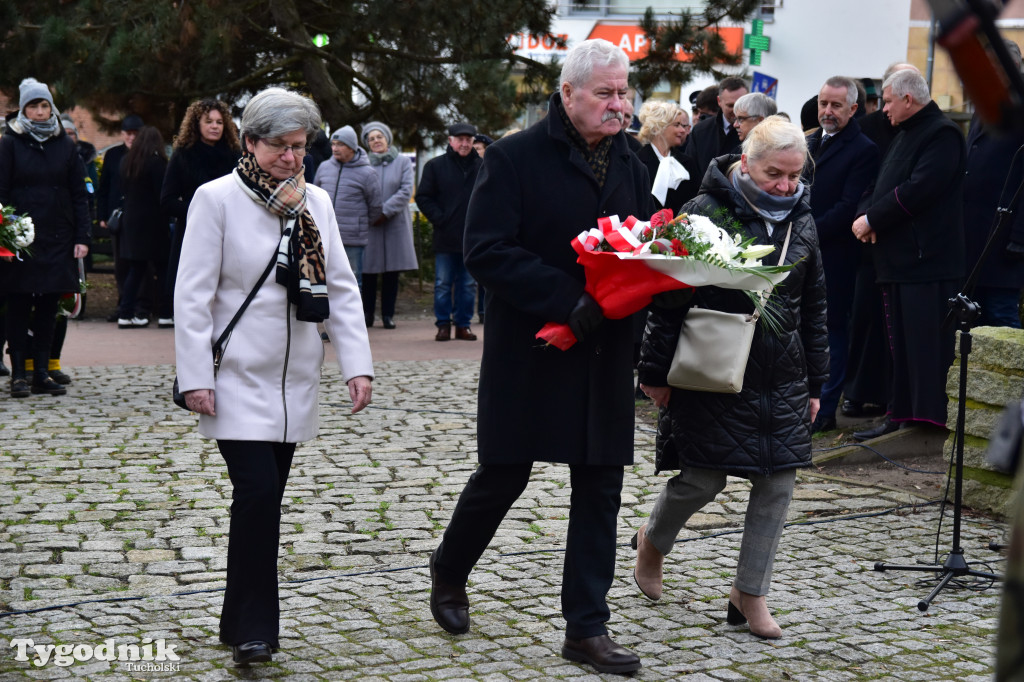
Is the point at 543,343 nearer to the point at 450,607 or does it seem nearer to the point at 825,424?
the point at 450,607

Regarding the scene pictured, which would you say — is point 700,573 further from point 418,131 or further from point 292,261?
point 418,131

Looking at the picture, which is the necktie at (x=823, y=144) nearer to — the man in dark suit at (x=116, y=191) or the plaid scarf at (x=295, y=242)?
the plaid scarf at (x=295, y=242)

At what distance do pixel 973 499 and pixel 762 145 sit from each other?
2.79 meters

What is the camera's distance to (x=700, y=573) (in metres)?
5.52

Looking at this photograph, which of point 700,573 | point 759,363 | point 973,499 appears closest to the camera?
point 759,363

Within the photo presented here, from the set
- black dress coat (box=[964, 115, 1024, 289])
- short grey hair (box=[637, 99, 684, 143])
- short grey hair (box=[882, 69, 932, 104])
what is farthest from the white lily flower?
short grey hair (box=[637, 99, 684, 143])

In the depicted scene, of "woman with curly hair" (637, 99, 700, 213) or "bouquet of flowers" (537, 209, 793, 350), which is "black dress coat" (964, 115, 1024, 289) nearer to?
"woman with curly hair" (637, 99, 700, 213)

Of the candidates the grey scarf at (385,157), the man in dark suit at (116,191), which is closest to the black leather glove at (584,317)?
the grey scarf at (385,157)

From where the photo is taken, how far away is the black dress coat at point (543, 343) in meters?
4.46

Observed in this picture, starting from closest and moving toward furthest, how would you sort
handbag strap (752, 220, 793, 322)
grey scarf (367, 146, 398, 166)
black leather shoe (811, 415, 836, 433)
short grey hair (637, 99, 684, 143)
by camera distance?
handbag strap (752, 220, 793, 322) < black leather shoe (811, 415, 836, 433) < short grey hair (637, 99, 684, 143) < grey scarf (367, 146, 398, 166)

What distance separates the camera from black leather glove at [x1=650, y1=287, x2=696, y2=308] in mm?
4512

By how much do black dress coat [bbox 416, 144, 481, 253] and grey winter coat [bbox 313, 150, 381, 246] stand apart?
0.69 metres

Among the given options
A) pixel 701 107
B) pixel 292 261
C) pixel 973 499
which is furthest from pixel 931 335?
pixel 292 261

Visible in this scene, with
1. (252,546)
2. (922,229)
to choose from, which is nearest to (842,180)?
(922,229)
